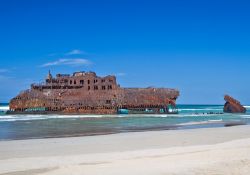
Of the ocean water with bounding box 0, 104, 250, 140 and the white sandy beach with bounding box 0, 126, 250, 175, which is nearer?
the white sandy beach with bounding box 0, 126, 250, 175

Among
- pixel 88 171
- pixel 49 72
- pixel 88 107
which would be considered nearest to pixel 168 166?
pixel 88 171

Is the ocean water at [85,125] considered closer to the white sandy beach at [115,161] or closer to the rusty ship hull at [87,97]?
the white sandy beach at [115,161]

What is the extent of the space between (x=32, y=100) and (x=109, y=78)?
10.5m

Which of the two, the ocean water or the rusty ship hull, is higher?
the rusty ship hull

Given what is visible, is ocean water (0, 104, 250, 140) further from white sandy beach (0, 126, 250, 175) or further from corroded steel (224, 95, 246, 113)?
corroded steel (224, 95, 246, 113)

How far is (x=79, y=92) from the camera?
1956 inches

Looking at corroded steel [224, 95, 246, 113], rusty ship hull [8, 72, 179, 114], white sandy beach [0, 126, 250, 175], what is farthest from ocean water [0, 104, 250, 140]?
corroded steel [224, 95, 246, 113]

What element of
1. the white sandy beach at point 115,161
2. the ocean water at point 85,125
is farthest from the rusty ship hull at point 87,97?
the white sandy beach at point 115,161

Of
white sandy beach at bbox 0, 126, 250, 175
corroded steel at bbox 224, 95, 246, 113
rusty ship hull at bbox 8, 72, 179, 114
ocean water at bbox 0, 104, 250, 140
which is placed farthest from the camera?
corroded steel at bbox 224, 95, 246, 113

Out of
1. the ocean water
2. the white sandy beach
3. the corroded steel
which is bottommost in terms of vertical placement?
the white sandy beach

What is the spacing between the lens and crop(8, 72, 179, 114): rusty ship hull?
4881 centimetres

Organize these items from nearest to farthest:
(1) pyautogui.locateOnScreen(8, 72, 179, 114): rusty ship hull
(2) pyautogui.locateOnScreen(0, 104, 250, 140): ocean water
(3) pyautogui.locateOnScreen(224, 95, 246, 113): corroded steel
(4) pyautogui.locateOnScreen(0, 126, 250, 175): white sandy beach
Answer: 1. (4) pyautogui.locateOnScreen(0, 126, 250, 175): white sandy beach
2. (2) pyautogui.locateOnScreen(0, 104, 250, 140): ocean water
3. (1) pyautogui.locateOnScreen(8, 72, 179, 114): rusty ship hull
4. (3) pyautogui.locateOnScreen(224, 95, 246, 113): corroded steel

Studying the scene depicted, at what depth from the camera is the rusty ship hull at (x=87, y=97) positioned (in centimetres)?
4881

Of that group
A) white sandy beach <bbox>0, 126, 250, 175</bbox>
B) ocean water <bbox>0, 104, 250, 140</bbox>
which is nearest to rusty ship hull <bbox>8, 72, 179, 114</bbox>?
ocean water <bbox>0, 104, 250, 140</bbox>
